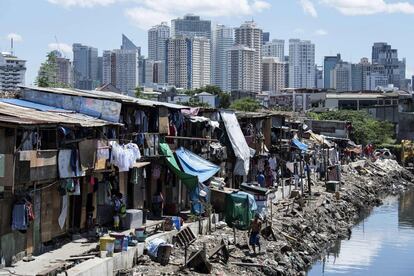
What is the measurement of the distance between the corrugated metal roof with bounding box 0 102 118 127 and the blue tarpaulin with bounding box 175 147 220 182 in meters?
5.87

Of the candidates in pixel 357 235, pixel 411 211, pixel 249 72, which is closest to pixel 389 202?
pixel 411 211

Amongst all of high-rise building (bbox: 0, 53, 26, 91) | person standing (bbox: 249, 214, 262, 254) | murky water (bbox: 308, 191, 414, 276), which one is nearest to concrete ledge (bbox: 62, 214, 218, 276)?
person standing (bbox: 249, 214, 262, 254)

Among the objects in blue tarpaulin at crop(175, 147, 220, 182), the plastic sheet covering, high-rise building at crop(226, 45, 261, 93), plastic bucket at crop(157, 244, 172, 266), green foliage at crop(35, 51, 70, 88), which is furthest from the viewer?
high-rise building at crop(226, 45, 261, 93)

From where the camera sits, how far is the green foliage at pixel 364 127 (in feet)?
246

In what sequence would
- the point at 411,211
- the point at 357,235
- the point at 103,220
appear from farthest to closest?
the point at 411,211
the point at 357,235
the point at 103,220

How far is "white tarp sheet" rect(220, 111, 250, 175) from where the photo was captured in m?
32.8

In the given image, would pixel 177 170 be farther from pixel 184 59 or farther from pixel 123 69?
pixel 184 59

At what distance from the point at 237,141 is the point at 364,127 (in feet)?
149

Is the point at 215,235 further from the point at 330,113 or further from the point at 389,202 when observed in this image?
the point at 330,113

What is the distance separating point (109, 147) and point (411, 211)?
34466 mm

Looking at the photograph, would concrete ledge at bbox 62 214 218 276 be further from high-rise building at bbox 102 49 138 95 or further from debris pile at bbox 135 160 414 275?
high-rise building at bbox 102 49 138 95

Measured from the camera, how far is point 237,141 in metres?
33.4

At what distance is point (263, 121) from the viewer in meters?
40.4

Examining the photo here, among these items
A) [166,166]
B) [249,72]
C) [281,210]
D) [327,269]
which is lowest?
[327,269]
